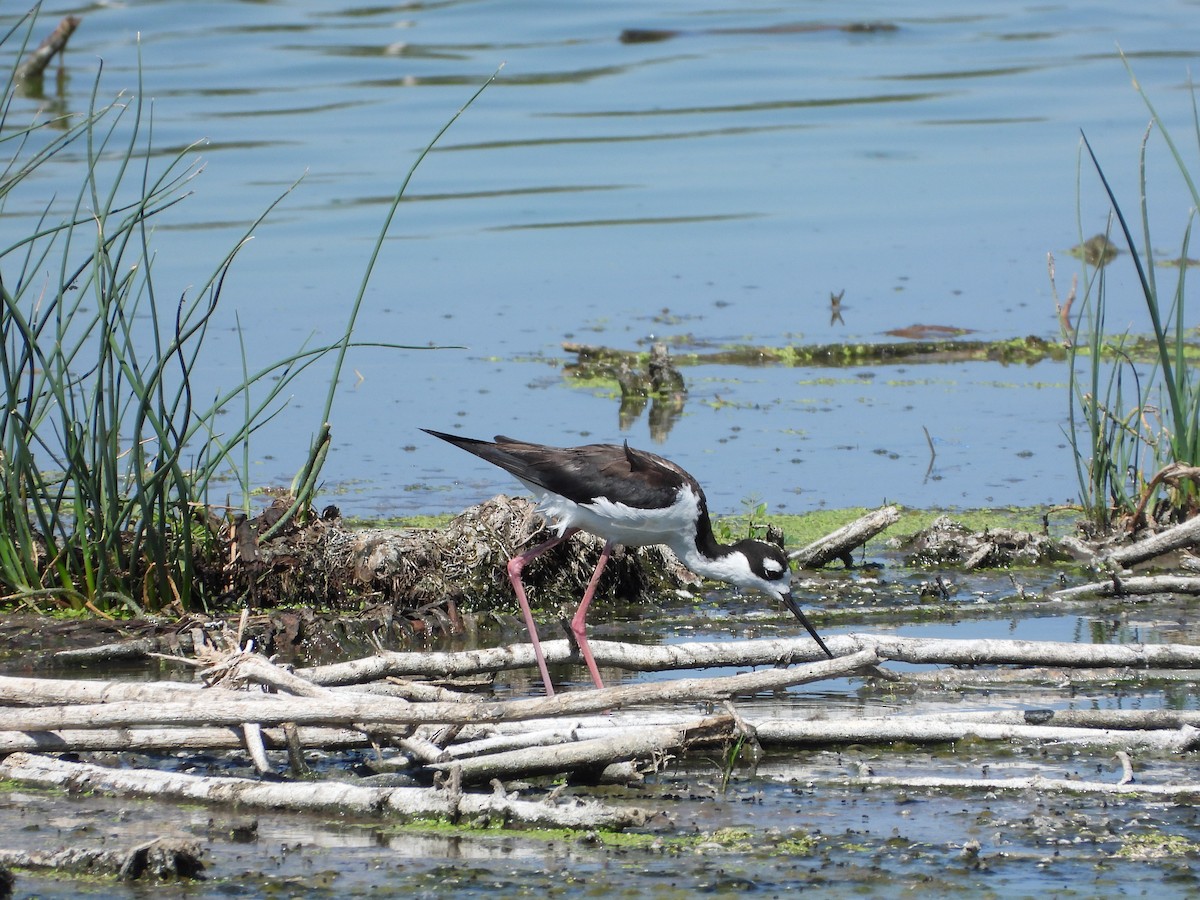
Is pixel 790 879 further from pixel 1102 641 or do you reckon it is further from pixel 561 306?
pixel 561 306

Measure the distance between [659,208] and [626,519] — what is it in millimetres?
9605

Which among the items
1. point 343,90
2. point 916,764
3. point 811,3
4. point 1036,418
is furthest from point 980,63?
point 916,764

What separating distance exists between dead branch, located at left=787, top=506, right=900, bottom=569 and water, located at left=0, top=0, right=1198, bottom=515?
1032mm

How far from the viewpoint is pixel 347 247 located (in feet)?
47.2

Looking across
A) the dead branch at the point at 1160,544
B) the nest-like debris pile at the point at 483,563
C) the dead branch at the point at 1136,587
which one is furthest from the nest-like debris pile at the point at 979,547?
the nest-like debris pile at the point at 483,563

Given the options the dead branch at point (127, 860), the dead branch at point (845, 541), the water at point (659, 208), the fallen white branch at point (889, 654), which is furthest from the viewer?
the water at point (659, 208)

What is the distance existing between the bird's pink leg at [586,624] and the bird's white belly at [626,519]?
0.15 metres

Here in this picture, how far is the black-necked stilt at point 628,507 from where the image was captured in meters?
6.80

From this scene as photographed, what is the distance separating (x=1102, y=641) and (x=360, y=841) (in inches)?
136

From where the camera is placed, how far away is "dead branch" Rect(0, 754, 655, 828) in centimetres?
470

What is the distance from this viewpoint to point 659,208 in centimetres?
1609

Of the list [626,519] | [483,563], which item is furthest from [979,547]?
[483,563]

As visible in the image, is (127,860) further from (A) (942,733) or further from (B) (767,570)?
(B) (767,570)

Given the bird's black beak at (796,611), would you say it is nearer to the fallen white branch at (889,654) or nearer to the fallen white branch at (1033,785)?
the fallen white branch at (889,654)
